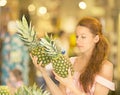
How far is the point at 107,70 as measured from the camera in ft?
7.84

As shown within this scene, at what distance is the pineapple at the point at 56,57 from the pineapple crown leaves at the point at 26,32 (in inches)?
2.9

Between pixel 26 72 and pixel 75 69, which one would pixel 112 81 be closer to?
pixel 75 69

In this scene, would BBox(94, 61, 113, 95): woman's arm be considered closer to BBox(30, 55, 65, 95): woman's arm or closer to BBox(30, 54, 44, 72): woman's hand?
BBox(30, 55, 65, 95): woman's arm

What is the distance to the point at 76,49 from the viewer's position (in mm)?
2432

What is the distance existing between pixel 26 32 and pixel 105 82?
0.62m

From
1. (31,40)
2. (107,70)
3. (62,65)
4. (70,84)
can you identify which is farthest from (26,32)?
(107,70)

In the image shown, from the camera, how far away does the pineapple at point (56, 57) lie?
2385mm

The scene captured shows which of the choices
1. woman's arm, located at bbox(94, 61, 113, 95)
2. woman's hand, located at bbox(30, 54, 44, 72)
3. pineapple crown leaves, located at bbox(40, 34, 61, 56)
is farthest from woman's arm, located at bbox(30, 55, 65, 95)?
woman's arm, located at bbox(94, 61, 113, 95)

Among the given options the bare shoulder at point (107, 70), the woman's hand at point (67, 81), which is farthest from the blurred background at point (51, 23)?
the woman's hand at point (67, 81)

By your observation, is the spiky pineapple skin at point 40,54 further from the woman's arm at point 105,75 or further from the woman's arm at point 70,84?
the woman's arm at point 105,75

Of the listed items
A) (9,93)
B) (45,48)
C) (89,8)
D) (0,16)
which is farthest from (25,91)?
(89,8)

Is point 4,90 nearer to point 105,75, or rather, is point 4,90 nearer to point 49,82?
point 49,82

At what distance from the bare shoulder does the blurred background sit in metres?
0.03

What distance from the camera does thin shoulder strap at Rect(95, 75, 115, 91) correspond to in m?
2.38
